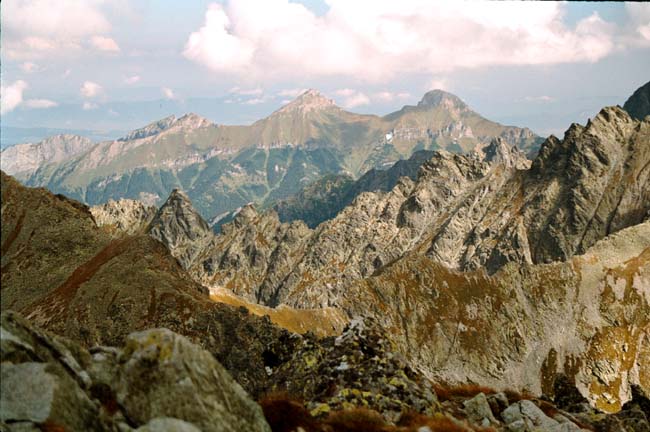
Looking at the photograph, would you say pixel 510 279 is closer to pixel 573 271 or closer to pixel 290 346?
pixel 573 271

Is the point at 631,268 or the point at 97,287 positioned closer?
the point at 97,287

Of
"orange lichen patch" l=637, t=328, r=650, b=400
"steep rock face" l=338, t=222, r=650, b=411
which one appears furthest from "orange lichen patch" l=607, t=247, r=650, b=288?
"orange lichen patch" l=637, t=328, r=650, b=400

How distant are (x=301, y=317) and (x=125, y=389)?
431ft

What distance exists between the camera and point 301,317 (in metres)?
145

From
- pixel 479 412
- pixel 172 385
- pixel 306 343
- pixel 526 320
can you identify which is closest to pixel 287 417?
pixel 172 385

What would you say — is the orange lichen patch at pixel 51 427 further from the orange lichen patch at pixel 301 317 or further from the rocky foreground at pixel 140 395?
the orange lichen patch at pixel 301 317

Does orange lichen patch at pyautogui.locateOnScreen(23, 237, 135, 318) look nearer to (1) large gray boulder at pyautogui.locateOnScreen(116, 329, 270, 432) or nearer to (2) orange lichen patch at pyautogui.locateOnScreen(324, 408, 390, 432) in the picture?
(2) orange lichen patch at pyautogui.locateOnScreen(324, 408, 390, 432)

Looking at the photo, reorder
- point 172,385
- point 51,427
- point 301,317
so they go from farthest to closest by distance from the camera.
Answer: point 301,317 → point 172,385 → point 51,427

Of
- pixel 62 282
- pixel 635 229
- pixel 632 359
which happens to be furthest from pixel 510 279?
pixel 62 282

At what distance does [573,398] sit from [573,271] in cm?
13866

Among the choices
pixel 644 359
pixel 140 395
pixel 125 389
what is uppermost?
pixel 125 389

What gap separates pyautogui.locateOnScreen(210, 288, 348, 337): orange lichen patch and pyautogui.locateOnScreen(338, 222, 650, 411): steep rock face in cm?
914

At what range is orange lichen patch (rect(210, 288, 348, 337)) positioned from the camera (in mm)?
138500

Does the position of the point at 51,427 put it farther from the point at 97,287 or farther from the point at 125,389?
the point at 97,287
